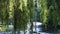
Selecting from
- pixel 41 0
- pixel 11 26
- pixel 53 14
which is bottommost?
pixel 11 26

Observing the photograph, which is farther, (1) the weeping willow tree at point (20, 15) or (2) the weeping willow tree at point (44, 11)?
(2) the weeping willow tree at point (44, 11)

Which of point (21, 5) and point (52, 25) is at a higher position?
point (21, 5)

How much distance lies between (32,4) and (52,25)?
21.6 inches

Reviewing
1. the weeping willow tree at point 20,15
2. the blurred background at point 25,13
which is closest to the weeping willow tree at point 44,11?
the blurred background at point 25,13

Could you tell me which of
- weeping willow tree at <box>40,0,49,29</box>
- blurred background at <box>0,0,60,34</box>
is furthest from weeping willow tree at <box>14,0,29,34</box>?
weeping willow tree at <box>40,0,49,29</box>

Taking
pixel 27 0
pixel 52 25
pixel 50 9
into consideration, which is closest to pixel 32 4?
pixel 27 0

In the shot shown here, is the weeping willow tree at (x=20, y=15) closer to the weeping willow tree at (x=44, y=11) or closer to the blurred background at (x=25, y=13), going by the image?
the blurred background at (x=25, y=13)

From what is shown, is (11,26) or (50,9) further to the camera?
(11,26)

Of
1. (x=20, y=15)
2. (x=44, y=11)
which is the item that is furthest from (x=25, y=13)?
(x=44, y=11)

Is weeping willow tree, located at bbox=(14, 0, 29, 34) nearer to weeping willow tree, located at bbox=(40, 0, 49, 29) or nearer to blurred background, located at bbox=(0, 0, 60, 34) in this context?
blurred background, located at bbox=(0, 0, 60, 34)

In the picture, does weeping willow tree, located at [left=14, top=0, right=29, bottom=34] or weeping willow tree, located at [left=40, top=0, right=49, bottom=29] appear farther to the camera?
weeping willow tree, located at [left=40, top=0, right=49, bottom=29]

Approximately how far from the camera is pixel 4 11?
9.20ft

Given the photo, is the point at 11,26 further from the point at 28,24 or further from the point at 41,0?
the point at 41,0

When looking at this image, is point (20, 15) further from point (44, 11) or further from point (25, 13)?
point (44, 11)
